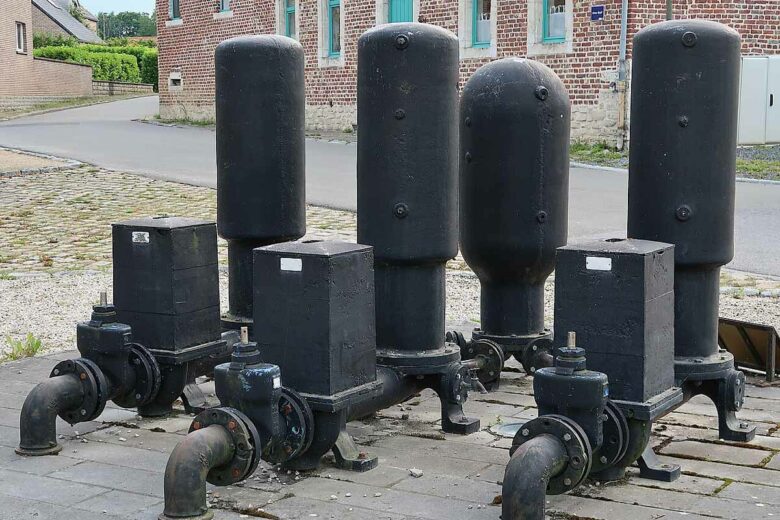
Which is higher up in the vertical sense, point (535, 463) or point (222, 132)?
point (222, 132)

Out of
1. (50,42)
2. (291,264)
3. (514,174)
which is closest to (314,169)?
(514,174)

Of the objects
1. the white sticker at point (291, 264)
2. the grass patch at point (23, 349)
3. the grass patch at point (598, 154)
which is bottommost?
the grass patch at point (23, 349)

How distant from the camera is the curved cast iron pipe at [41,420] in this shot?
17.2 feet

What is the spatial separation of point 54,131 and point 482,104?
22022 millimetres

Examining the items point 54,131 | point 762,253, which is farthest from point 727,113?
point 54,131

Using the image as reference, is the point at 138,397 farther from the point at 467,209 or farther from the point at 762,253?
the point at 762,253

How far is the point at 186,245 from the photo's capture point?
5.83 meters

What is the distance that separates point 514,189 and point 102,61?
4639 centimetres

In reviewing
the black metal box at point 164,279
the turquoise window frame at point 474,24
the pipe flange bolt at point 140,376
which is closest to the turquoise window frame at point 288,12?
the turquoise window frame at point 474,24

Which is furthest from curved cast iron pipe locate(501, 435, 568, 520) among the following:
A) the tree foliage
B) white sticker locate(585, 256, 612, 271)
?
the tree foliage

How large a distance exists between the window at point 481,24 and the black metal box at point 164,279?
60.1ft

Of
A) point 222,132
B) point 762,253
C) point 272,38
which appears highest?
point 272,38

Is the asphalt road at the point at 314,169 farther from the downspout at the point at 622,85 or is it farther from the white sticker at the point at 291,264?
the white sticker at the point at 291,264

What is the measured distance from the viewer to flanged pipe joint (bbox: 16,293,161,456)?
17.3 feet
